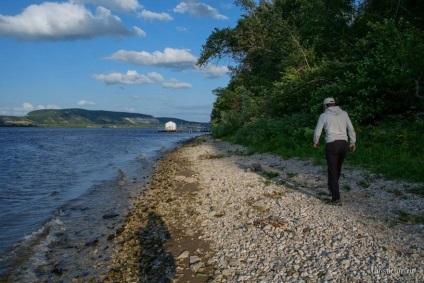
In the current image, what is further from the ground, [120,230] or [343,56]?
[343,56]

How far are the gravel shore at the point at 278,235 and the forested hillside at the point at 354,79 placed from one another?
3.67 metres

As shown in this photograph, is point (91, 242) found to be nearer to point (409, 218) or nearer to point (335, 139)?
point (335, 139)

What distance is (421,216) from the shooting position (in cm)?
729

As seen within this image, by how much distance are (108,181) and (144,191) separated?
5035 millimetres

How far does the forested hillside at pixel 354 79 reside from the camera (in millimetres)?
15844

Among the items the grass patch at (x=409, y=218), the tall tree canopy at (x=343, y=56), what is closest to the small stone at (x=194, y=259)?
the grass patch at (x=409, y=218)

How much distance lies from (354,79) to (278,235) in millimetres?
14992

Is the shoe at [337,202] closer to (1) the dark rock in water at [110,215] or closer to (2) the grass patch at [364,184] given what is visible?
(2) the grass patch at [364,184]

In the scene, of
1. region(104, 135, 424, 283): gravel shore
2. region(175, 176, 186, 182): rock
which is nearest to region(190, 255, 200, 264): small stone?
region(104, 135, 424, 283): gravel shore

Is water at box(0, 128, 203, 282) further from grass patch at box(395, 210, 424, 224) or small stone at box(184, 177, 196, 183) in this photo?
grass patch at box(395, 210, 424, 224)

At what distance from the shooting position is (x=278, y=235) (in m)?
6.95

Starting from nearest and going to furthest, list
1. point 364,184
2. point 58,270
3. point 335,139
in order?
point 58,270
point 335,139
point 364,184

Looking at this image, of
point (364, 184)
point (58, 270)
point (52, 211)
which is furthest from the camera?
point (52, 211)

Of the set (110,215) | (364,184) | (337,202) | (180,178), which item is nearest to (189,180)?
(180,178)
